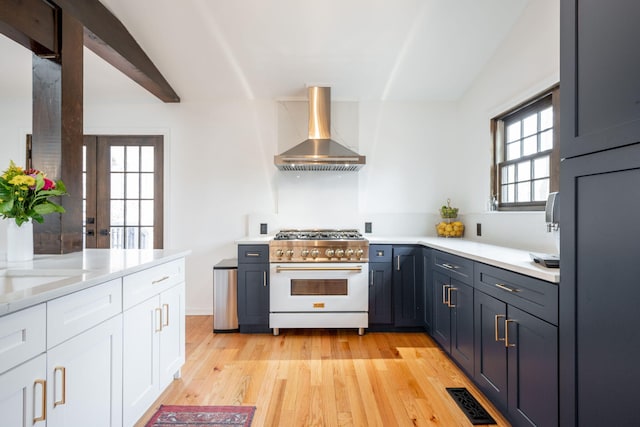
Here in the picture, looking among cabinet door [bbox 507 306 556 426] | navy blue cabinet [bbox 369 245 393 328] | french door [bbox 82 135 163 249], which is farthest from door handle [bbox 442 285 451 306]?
french door [bbox 82 135 163 249]

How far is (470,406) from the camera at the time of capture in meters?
1.96

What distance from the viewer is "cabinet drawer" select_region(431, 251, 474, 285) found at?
2.24 metres

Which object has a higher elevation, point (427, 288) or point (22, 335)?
point (22, 335)

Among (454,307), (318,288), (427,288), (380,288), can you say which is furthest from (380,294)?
(454,307)

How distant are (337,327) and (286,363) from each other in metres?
0.72

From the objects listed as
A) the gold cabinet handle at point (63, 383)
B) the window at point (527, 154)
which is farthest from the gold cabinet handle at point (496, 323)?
the gold cabinet handle at point (63, 383)

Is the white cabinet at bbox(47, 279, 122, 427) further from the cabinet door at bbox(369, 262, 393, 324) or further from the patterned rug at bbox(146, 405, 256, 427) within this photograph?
the cabinet door at bbox(369, 262, 393, 324)

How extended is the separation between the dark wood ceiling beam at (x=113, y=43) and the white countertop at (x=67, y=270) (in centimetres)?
166

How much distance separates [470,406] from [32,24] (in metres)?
3.51

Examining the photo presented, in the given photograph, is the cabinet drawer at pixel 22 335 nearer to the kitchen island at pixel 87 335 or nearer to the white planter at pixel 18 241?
the kitchen island at pixel 87 335

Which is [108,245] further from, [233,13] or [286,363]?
[233,13]

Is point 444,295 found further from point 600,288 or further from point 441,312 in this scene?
point 600,288

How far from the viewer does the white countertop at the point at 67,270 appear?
1028 millimetres

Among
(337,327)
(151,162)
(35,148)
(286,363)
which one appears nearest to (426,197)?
(337,327)
